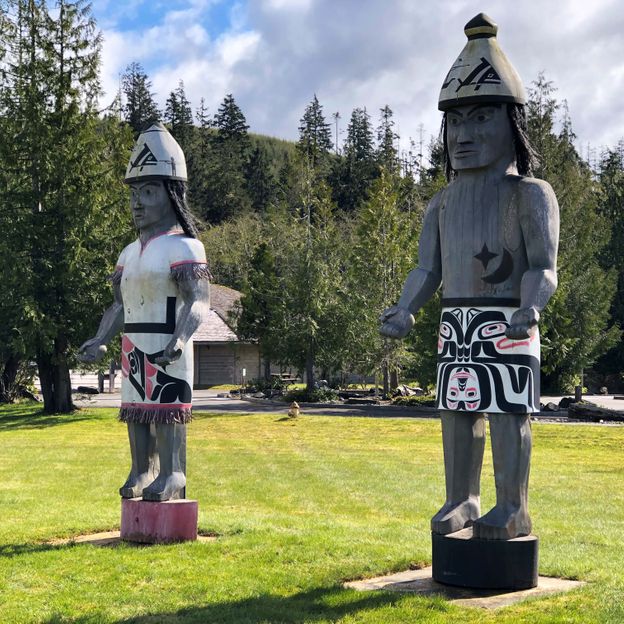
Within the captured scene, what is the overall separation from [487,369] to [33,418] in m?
20.2

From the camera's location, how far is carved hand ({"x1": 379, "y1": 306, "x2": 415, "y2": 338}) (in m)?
5.85

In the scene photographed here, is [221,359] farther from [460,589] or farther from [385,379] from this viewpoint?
[460,589]

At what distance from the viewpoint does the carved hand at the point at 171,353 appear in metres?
7.18

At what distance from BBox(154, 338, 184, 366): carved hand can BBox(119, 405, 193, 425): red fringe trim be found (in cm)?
40

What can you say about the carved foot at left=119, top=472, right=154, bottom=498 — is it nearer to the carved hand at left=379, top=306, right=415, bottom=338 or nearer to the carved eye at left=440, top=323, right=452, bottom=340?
the carved hand at left=379, top=306, right=415, bottom=338

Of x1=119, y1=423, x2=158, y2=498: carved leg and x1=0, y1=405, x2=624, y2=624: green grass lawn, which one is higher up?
x1=119, y1=423, x2=158, y2=498: carved leg

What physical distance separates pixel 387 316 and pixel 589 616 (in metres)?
2.03

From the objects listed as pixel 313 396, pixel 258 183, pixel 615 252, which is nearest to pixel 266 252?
pixel 313 396

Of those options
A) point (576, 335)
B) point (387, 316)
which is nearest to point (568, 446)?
point (387, 316)

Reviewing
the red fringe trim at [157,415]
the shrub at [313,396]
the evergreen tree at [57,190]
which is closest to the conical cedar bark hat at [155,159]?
the red fringe trim at [157,415]

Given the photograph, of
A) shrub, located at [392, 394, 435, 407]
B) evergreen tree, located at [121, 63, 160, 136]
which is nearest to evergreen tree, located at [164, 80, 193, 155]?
evergreen tree, located at [121, 63, 160, 136]

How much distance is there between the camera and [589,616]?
5164 millimetres

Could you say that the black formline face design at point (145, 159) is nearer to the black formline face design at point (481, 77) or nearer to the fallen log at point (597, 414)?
the black formline face design at point (481, 77)

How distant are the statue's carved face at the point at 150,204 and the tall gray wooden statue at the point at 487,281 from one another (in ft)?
8.59
